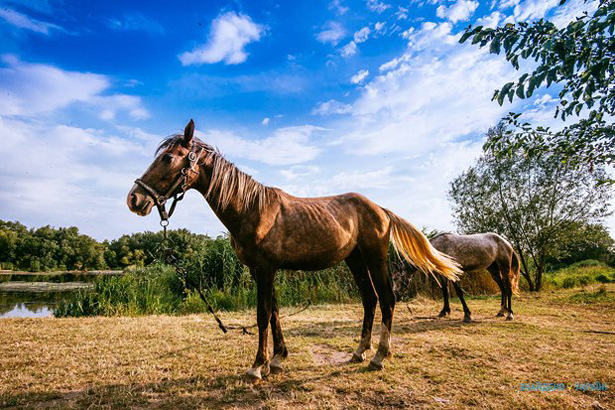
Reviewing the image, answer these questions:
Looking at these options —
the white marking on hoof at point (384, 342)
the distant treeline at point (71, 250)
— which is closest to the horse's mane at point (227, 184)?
the white marking on hoof at point (384, 342)

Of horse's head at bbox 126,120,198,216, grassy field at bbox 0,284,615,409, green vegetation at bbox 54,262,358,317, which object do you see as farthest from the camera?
green vegetation at bbox 54,262,358,317

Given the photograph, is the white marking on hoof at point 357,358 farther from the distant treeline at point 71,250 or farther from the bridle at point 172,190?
the distant treeline at point 71,250

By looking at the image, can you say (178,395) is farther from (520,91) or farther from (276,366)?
(520,91)

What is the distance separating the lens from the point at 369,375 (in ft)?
9.71

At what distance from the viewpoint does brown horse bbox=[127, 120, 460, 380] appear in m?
2.70

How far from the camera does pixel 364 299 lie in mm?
3734

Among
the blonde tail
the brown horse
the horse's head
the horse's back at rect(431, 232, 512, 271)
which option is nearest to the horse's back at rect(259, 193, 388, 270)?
the brown horse

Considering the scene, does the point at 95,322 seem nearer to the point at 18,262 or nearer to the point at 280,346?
the point at 280,346

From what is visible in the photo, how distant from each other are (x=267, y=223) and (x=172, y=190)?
0.92 metres

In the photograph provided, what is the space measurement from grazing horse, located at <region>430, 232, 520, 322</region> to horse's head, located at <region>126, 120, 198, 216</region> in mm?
6030

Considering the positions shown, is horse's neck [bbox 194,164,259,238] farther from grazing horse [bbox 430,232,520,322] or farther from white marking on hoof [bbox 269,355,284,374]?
grazing horse [bbox 430,232,520,322]

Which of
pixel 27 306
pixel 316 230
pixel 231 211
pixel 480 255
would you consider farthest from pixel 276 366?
pixel 27 306

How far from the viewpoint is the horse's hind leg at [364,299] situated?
11.5 ft

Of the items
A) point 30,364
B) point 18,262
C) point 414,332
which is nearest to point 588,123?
point 414,332
